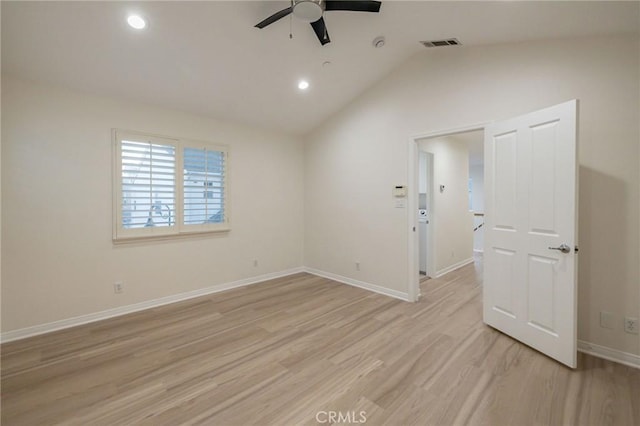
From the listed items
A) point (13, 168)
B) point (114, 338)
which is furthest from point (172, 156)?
point (114, 338)

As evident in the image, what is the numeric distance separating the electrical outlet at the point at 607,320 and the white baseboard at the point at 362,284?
184 centimetres

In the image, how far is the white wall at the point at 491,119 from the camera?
7.60 ft

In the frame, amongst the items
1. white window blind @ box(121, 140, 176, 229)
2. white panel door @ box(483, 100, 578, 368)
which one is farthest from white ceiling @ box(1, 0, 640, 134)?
white panel door @ box(483, 100, 578, 368)

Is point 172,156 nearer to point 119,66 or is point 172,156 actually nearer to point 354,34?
point 119,66

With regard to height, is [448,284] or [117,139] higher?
[117,139]

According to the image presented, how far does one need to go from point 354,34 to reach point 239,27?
4.08ft

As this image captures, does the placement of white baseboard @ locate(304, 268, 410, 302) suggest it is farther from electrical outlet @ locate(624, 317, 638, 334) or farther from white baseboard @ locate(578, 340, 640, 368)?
electrical outlet @ locate(624, 317, 638, 334)

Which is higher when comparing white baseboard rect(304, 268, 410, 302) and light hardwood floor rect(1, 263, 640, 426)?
white baseboard rect(304, 268, 410, 302)

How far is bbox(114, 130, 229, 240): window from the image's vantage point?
3339 mm

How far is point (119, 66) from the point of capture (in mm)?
2852

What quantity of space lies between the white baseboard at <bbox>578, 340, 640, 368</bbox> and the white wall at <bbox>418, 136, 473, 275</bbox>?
7.84ft

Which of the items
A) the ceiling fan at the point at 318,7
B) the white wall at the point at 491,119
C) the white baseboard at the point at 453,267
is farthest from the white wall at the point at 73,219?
the white baseboard at the point at 453,267

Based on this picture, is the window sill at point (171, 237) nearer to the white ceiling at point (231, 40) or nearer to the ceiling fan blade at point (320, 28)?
the white ceiling at point (231, 40)

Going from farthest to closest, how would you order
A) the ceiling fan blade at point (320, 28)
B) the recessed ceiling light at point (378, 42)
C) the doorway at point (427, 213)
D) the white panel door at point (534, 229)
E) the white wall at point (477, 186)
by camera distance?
the white wall at point (477, 186) < the doorway at point (427, 213) < the recessed ceiling light at point (378, 42) < the ceiling fan blade at point (320, 28) < the white panel door at point (534, 229)
